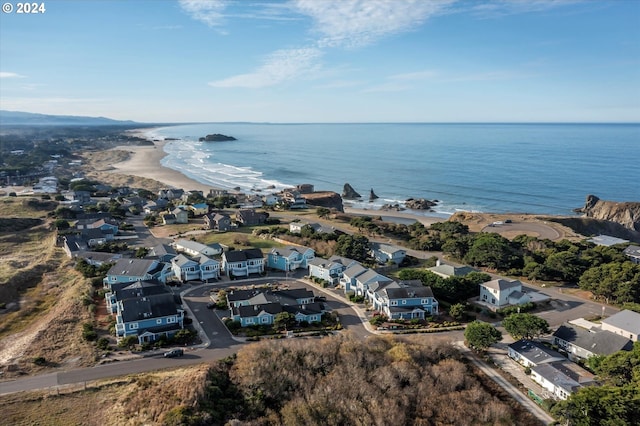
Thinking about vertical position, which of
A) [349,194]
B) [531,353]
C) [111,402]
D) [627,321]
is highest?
[627,321]

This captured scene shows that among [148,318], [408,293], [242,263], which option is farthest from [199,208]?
[408,293]

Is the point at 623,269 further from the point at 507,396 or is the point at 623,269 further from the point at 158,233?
the point at 158,233

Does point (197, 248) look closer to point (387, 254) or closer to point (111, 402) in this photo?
point (387, 254)

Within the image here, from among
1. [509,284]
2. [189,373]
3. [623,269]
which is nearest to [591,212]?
[623,269]

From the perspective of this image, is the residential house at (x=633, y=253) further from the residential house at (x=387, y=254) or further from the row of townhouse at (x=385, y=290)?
the row of townhouse at (x=385, y=290)

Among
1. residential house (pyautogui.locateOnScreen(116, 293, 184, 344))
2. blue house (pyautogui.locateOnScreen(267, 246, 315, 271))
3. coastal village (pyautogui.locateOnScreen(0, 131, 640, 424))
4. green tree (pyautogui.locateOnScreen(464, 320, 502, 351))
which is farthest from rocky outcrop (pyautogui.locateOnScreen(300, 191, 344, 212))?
green tree (pyautogui.locateOnScreen(464, 320, 502, 351))

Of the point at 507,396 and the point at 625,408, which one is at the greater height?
the point at 625,408
